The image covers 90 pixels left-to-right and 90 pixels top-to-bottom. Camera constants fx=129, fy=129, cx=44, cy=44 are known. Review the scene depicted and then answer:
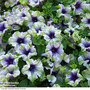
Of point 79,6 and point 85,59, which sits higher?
point 79,6

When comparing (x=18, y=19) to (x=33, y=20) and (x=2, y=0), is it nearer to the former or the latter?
(x=33, y=20)

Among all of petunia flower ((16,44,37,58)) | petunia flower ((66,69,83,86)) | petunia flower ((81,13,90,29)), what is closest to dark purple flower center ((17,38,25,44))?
petunia flower ((16,44,37,58))

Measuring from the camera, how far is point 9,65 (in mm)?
1106

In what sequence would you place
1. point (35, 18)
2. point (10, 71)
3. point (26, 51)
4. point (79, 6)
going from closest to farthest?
1. point (10, 71)
2. point (26, 51)
3. point (35, 18)
4. point (79, 6)

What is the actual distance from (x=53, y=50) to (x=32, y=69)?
271 mm

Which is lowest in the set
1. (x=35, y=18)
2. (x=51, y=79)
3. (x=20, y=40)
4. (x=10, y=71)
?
(x=51, y=79)

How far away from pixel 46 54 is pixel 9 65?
34 cm

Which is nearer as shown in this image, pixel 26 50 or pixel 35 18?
pixel 26 50

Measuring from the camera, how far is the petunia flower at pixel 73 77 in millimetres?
1077

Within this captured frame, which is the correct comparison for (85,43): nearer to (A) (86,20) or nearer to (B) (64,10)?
(A) (86,20)

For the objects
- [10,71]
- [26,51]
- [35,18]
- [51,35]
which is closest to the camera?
[10,71]

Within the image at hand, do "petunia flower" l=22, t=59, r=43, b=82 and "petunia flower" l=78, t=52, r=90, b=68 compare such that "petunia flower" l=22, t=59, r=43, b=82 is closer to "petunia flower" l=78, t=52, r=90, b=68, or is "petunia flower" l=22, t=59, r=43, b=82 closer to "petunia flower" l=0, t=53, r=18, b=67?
"petunia flower" l=0, t=53, r=18, b=67

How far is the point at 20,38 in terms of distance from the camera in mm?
1310

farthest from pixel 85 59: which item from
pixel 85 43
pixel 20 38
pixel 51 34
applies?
pixel 20 38
